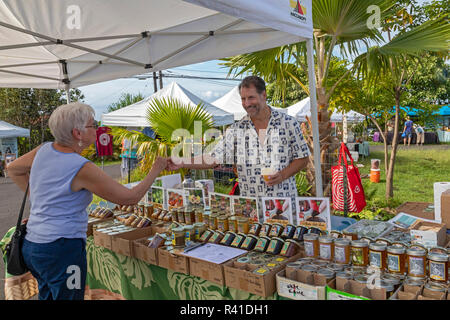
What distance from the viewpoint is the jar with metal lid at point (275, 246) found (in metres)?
2.00

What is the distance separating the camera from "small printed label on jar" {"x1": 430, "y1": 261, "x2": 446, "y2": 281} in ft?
4.87

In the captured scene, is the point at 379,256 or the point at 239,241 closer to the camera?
the point at 379,256

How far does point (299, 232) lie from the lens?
Result: 2131 millimetres

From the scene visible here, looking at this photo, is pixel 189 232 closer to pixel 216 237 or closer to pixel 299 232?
pixel 216 237

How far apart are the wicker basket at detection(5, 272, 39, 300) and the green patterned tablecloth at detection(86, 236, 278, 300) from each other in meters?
0.45

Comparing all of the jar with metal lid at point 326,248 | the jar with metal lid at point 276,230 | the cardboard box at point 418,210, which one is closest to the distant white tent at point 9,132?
the jar with metal lid at point 276,230

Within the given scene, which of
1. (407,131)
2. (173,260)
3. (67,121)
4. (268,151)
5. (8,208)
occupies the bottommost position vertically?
(8,208)

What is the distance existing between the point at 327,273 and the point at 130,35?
3.15 metres

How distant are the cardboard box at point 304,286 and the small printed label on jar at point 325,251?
0.75 ft

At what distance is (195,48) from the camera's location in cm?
377

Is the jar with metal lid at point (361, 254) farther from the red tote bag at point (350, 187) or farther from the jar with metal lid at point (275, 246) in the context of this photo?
the red tote bag at point (350, 187)

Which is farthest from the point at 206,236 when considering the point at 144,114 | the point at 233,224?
the point at 144,114
